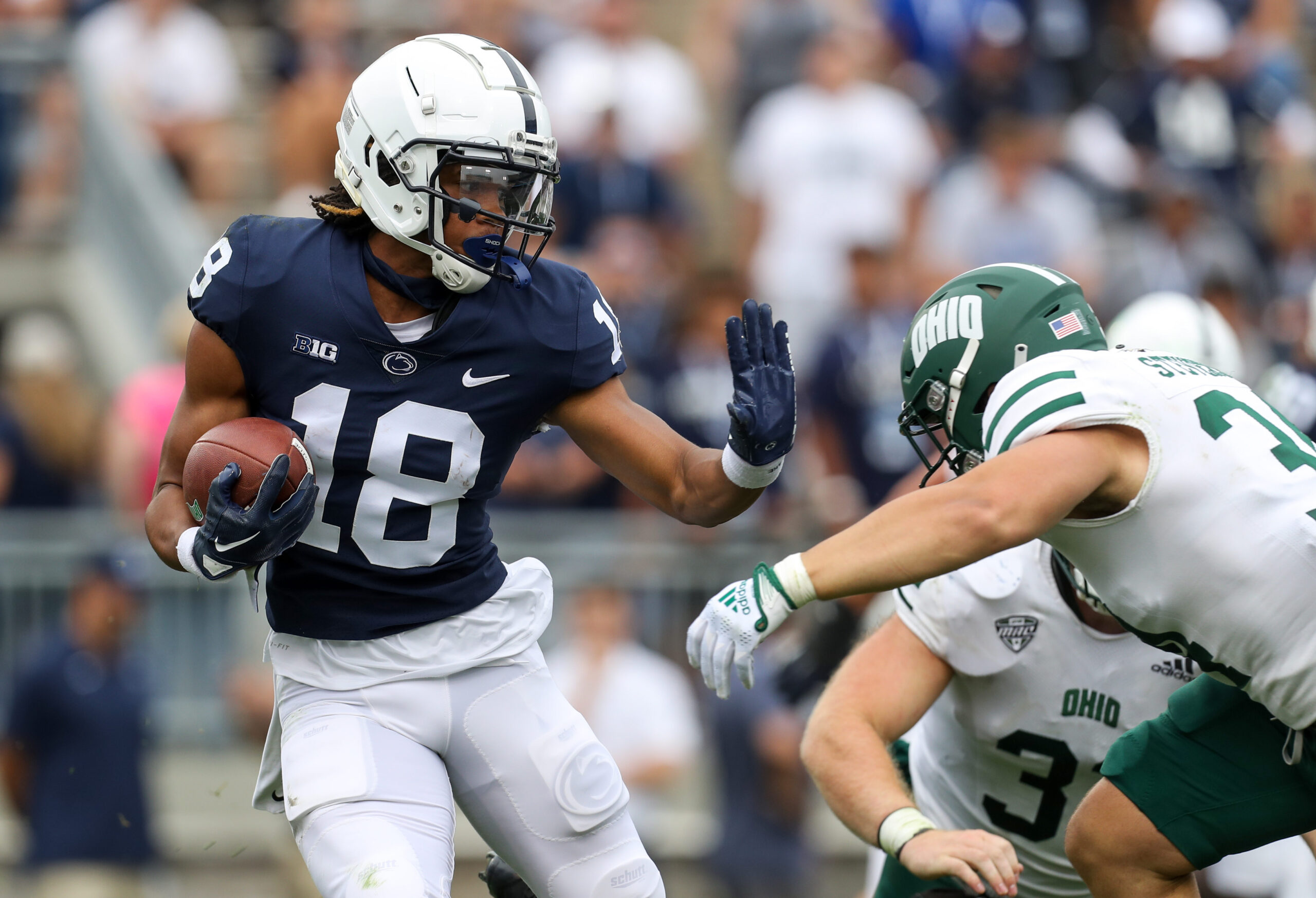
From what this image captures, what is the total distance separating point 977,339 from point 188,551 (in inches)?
69.1

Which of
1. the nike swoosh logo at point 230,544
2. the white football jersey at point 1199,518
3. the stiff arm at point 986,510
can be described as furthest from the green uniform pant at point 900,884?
the nike swoosh logo at point 230,544

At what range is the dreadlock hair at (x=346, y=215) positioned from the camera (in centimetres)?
405

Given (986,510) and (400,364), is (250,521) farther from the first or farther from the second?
(986,510)

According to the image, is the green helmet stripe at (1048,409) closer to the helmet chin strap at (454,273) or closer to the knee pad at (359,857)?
the helmet chin strap at (454,273)

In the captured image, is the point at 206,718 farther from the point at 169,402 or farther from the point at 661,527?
the point at 661,527

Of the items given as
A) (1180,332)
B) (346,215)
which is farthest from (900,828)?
(1180,332)

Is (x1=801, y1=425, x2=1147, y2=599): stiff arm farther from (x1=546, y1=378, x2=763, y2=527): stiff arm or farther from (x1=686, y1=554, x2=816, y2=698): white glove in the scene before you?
(x1=546, y1=378, x2=763, y2=527): stiff arm

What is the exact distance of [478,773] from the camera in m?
3.92

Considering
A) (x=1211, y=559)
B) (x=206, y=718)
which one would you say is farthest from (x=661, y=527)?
(x=1211, y=559)

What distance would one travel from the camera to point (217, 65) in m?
9.66

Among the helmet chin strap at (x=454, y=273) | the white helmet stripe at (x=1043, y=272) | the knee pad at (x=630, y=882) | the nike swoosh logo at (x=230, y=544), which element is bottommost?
the knee pad at (x=630, y=882)

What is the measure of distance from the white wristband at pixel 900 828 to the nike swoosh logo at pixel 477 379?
1297mm

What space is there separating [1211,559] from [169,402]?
5099 mm

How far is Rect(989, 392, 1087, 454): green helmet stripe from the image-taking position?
3.38 meters
